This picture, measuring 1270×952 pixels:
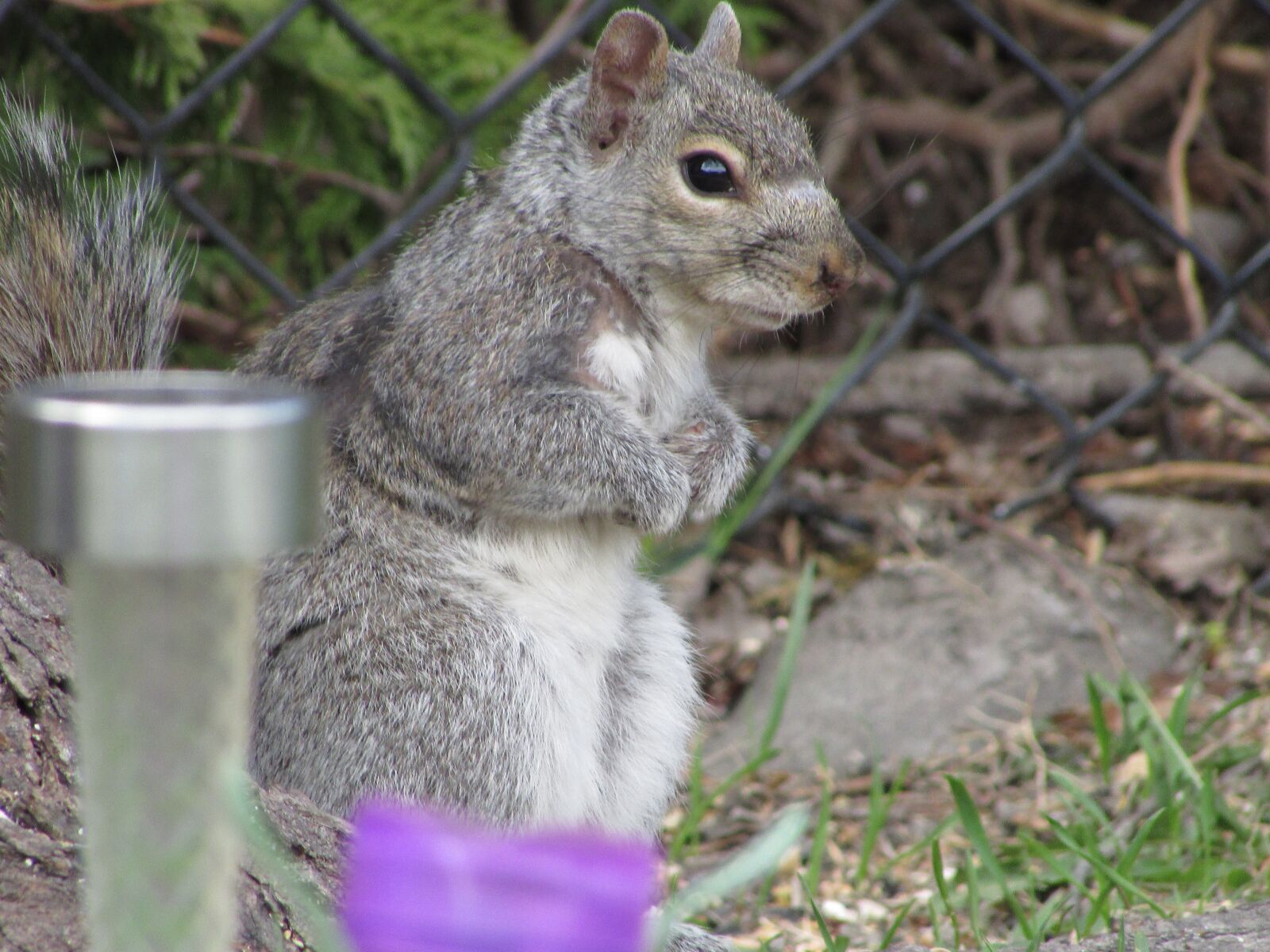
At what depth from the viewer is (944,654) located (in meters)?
2.53

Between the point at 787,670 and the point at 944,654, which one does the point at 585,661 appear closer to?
the point at 787,670

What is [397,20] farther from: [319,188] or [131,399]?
[131,399]

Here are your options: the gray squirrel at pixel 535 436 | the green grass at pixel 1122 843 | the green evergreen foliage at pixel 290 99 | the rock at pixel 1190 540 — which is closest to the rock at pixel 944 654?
the rock at pixel 1190 540

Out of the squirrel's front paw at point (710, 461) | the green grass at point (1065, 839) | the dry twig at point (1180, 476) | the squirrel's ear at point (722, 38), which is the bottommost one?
the green grass at point (1065, 839)

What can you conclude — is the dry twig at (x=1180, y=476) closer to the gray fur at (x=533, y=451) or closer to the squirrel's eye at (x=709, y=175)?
the gray fur at (x=533, y=451)

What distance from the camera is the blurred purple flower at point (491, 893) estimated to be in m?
0.44

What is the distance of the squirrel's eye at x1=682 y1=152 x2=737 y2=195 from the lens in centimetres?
171

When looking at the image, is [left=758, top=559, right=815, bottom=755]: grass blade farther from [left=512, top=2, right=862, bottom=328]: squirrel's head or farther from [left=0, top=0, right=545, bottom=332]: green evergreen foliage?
[left=0, top=0, right=545, bottom=332]: green evergreen foliage

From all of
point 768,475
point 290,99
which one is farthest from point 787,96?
point 290,99

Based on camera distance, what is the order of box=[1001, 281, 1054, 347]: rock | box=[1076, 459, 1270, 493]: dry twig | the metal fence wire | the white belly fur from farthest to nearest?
box=[1001, 281, 1054, 347]: rock → box=[1076, 459, 1270, 493]: dry twig → the metal fence wire → the white belly fur

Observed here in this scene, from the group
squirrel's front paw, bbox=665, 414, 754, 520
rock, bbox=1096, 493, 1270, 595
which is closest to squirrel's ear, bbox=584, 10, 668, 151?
squirrel's front paw, bbox=665, 414, 754, 520

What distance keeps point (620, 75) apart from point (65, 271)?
685mm

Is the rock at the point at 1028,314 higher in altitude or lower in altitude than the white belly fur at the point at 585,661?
higher

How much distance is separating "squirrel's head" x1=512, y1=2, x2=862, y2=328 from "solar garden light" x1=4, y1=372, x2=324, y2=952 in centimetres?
121
